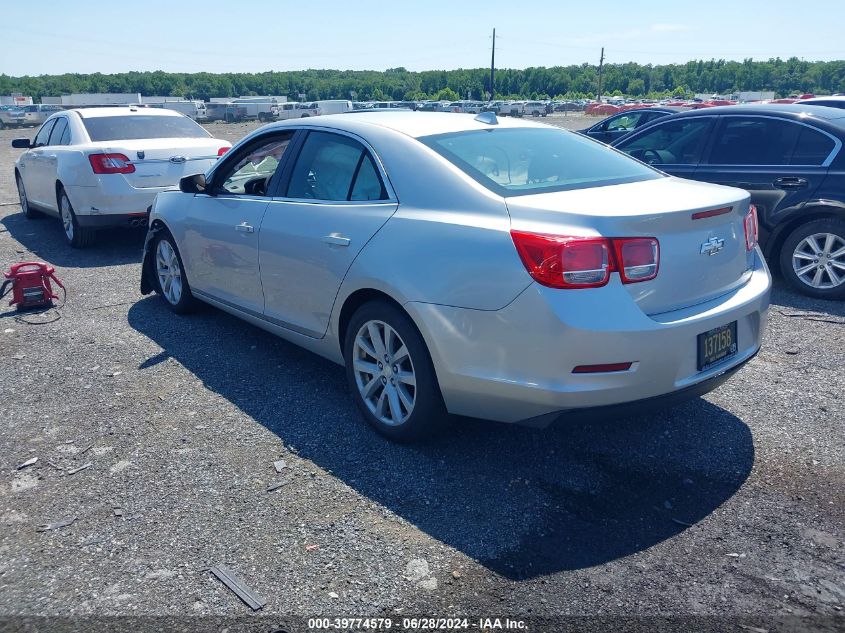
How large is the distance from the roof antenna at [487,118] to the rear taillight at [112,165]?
5462mm

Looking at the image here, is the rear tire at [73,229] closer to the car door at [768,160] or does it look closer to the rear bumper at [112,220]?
the rear bumper at [112,220]

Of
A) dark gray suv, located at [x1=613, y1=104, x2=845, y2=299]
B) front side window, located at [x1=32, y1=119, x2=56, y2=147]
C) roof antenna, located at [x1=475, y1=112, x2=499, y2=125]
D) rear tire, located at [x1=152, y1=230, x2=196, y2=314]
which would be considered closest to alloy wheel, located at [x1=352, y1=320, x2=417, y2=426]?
roof antenna, located at [x1=475, y1=112, x2=499, y2=125]

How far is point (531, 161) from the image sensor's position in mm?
4020

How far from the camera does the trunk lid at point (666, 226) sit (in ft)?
10.5

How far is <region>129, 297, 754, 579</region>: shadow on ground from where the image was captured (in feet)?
10.2

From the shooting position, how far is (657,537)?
3096 mm

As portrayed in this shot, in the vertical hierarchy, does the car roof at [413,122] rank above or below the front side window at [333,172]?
above

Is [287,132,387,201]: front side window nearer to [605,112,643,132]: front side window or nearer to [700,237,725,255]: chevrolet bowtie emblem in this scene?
[700,237,725,255]: chevrolet bowtie emblem

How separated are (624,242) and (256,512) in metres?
2.06

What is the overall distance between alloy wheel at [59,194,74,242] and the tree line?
11266cm

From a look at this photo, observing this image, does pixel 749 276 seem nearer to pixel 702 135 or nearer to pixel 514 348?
pixel 514 348

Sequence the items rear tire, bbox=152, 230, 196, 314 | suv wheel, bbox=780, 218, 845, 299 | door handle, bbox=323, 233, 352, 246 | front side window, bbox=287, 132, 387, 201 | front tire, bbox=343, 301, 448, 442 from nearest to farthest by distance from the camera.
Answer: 1. front tire, bbox=343, 301, 448, 442
2. door handle, bbox=323, 233, 352, 246
3. front side window, bbox=287, 132, 387, 201
4. rear tire, bbox=152, 230, 196, 314
5. suv wheel, bbox=780, 218, 845, 299

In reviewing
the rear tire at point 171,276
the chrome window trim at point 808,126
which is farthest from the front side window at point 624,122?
the rear tire at point 171,276

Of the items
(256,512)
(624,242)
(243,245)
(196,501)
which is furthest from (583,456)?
(243,245)
